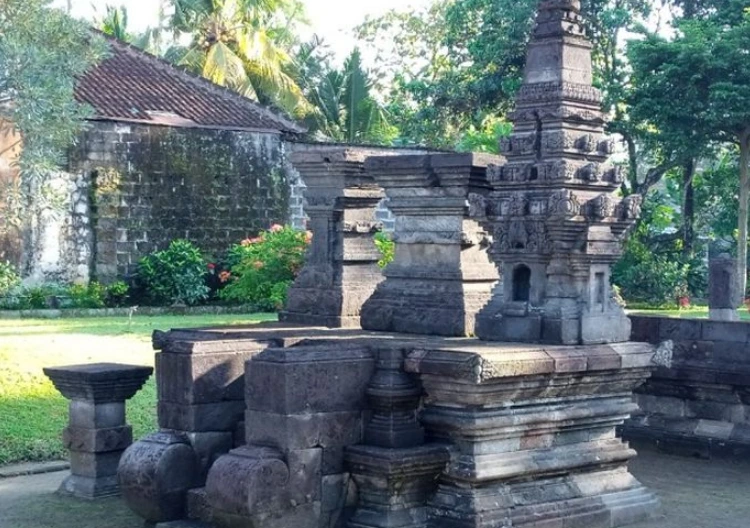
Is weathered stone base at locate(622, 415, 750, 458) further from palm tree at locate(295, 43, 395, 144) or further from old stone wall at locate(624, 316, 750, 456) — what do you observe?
palm tree at locate(295, 43, 395, 144)

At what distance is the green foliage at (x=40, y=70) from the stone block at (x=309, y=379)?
21.7 feet

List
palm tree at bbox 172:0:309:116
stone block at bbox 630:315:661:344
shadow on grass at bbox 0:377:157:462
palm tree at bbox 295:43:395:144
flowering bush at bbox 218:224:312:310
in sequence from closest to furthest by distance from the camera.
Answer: shadow on grass at bbox 0:377:157:462 < stone block at bbox 630:315:661:344 < flowering bush at bbox 218:224:312:310 < palm tree at bbox 295:43:395:144 < palm tree at bbox 172:0:309:116

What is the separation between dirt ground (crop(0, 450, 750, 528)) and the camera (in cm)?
720

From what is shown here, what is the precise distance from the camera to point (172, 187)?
2236 cm

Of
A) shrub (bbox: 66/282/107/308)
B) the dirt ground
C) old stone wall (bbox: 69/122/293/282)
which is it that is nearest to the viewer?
the dirt ground

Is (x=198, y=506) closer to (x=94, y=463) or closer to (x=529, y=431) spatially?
(x=94, y=463)

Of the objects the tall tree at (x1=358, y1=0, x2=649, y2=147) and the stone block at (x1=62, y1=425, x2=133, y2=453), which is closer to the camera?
the stone block at (x1=62, y1=425, x2=133, y2=453)

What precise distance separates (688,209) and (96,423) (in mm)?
22549

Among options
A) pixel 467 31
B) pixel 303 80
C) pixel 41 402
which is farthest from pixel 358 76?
pixel 41 402

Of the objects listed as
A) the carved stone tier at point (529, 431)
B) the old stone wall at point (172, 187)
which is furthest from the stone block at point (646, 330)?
the old stone wall at point (172, 187)

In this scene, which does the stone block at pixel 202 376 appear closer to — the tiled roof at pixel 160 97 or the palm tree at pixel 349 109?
the tiled roof at pixel 160 97

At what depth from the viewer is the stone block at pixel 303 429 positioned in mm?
6438

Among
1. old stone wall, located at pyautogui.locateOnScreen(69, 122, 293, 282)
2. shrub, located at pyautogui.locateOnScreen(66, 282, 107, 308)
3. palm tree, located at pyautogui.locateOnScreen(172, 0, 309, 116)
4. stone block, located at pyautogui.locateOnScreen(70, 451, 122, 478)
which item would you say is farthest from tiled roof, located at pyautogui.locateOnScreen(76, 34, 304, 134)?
stone block, located at pyautogui.locateOnScreen(70, 451, 122, 478)

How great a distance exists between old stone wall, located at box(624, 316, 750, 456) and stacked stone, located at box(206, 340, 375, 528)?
3879mm
